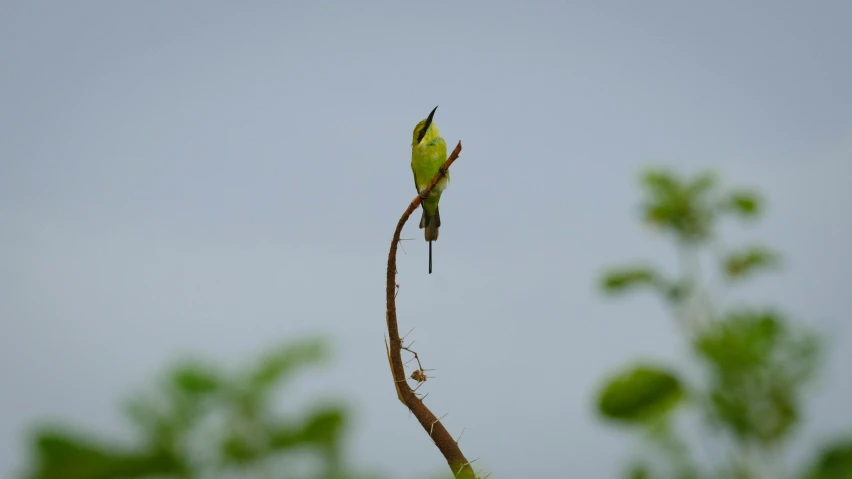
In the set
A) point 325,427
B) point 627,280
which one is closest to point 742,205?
point 627,280

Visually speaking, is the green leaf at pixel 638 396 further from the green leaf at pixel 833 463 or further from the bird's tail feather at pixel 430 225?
the bird's tail feather at pixel 430 225

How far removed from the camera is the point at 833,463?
171 cm

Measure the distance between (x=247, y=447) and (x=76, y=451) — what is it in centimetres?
25

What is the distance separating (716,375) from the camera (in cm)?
204

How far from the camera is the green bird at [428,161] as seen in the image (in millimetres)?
5789

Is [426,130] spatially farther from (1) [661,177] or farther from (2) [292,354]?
(2) [292,354]

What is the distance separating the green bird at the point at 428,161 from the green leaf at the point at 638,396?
138 inches

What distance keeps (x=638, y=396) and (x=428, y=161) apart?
12.7ft

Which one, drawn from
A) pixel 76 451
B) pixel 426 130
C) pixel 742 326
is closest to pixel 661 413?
pixel 742 326

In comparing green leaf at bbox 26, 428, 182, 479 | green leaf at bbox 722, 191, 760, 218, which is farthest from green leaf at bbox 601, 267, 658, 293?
green leaf at bbox 26, 428, 182, 479

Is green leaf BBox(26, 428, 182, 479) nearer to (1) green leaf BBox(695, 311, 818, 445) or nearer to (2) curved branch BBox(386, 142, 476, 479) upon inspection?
(1) green leaf BBox(695, 311, 818, 445)

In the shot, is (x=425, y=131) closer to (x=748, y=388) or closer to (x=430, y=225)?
(x=430, y=225)

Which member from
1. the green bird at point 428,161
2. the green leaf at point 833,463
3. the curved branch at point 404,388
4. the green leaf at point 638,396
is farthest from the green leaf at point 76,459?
the green bird at point 428,161

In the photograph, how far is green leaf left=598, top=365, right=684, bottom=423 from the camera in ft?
7.30
